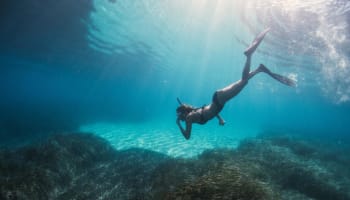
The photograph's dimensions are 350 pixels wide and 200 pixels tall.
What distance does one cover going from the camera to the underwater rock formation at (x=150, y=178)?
6463 mm

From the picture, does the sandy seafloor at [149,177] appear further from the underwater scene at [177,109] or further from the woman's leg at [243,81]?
the woman's leg at [243,81]

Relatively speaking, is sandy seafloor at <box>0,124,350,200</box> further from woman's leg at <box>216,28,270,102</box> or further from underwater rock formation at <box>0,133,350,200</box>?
woman's leg at <box>216,28,270,102</box>

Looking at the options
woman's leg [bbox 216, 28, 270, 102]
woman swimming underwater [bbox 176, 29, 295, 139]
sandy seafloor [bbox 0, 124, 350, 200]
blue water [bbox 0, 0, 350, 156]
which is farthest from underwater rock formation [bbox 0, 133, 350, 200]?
blue water [bbox 0, 0, 350, 156]

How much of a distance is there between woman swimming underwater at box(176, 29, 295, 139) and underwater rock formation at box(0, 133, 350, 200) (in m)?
1.96

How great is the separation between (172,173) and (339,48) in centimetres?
2130

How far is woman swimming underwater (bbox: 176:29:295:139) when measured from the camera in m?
6.92

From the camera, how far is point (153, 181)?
908cm

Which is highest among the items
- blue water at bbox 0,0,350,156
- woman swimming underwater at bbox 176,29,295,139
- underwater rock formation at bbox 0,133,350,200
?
blue water at bbox 0,0,350,156

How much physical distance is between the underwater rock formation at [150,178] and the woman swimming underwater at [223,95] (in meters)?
1.96

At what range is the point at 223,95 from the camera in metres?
Result: 7.02

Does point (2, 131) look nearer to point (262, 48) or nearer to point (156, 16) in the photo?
point (156, 16)

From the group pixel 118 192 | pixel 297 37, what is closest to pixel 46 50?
pixel 118 192

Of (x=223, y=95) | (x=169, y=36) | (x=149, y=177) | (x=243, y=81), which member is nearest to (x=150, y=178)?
(x=149, y=177)

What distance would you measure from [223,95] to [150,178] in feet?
16.6
